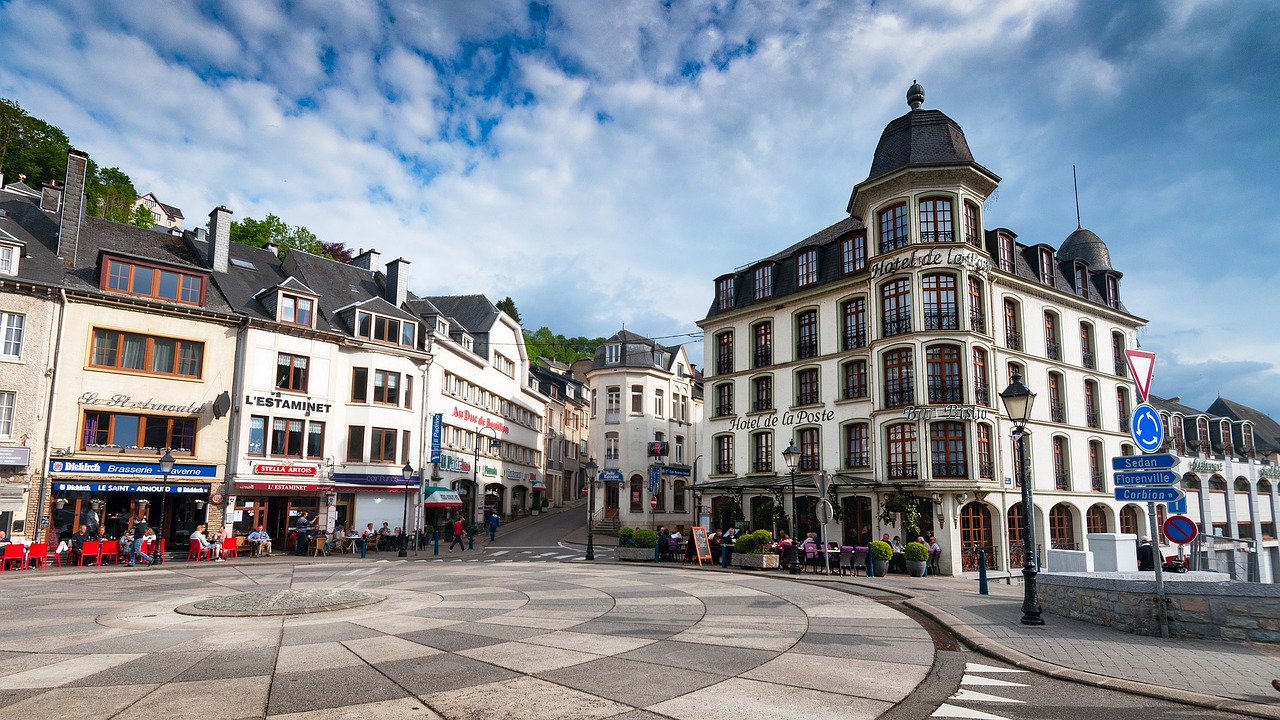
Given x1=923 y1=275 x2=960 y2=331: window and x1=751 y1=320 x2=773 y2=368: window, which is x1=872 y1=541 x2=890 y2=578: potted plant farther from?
x1=751 y1=320 x2=773 y2=368: window

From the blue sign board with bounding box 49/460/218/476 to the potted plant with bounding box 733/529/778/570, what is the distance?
2069 centimetres

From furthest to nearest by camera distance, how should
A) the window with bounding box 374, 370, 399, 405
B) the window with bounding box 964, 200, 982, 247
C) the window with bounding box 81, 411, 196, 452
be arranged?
the window with bounding box 374, 370, 399, 405, the window with bounding box 964, 200, 982, 247, the window with bounding box 81, 411, 196, 452

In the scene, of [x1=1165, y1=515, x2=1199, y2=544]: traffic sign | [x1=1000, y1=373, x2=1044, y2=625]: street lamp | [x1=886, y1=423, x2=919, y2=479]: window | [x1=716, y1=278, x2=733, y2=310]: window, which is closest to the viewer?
[x1=1165, y1=515, x2=1199, y2=544]: traffic sign

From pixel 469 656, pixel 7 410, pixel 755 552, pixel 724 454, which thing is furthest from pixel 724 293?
pixel 469 656

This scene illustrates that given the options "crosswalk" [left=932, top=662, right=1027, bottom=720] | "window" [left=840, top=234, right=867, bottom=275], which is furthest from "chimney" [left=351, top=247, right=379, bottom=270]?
"crosswalk" [left=932, top=662, right=1027, bottom=720]

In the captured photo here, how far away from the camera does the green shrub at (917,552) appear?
24031mm

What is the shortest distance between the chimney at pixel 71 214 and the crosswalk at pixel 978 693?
32.6 meters

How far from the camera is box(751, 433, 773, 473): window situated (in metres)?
36.3

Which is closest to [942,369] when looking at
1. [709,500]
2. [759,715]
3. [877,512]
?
[877,512]

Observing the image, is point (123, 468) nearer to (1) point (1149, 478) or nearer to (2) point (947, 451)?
(2) point (947, 451)

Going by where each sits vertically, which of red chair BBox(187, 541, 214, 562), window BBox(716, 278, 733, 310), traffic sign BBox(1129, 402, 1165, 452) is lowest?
red chair BBox(187, 541, 214, 562)

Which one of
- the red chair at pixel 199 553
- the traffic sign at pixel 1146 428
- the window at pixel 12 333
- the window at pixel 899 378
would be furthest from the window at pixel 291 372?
the traffic sign at pixel 1146 428

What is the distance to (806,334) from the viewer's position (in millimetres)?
35531

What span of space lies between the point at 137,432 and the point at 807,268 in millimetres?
28476
